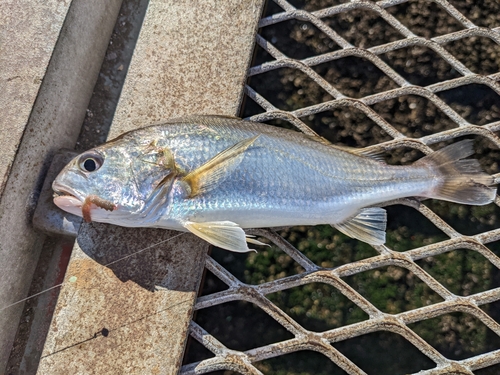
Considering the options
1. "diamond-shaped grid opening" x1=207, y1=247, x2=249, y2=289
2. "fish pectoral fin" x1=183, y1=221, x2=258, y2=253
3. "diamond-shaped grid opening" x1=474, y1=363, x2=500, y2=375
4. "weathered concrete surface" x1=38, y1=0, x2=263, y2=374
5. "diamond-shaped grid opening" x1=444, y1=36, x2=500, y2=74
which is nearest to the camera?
"fish pectoral fin" x1=183, y1=221, x2=258, y2=253

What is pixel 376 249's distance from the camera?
256 centimetres

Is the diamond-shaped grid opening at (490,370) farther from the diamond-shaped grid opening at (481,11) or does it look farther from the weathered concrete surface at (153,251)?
the diamond-shaped grid opening at (481,11)

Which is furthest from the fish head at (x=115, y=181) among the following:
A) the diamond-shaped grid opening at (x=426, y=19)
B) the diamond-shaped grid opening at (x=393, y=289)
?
the diamond-shaped grid opening at (x=426, y=19)

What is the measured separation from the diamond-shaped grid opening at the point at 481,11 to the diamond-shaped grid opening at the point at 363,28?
0.50 meters

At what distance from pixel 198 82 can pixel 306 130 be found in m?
0.81

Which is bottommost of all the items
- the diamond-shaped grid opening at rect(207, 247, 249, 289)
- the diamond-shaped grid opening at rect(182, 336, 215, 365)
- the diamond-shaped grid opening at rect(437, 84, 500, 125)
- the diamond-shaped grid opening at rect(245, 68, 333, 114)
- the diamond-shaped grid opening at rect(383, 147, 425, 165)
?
the diamond-shaped grid opening at rect(182, 336, 215, 365)

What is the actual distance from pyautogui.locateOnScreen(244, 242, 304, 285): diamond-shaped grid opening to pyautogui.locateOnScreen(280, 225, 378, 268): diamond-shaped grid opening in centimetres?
11

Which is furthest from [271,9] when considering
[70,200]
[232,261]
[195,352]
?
[195,352]

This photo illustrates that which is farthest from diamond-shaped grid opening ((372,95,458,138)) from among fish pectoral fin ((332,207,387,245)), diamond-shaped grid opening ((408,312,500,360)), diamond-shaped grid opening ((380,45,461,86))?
diamond-shaped grid opening ((408,312,500,360))

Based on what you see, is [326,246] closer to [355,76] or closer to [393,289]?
[393,289]

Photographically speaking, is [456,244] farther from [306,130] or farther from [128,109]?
[128,109]

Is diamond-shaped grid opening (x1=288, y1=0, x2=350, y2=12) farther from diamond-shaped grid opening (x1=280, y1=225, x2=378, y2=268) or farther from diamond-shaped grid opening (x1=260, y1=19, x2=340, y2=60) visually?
diamond-shaped grid opening (x1=280, y1=225, x2=378, y2=268)

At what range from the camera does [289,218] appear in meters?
2.24

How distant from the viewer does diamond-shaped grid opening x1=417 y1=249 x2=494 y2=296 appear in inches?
102
